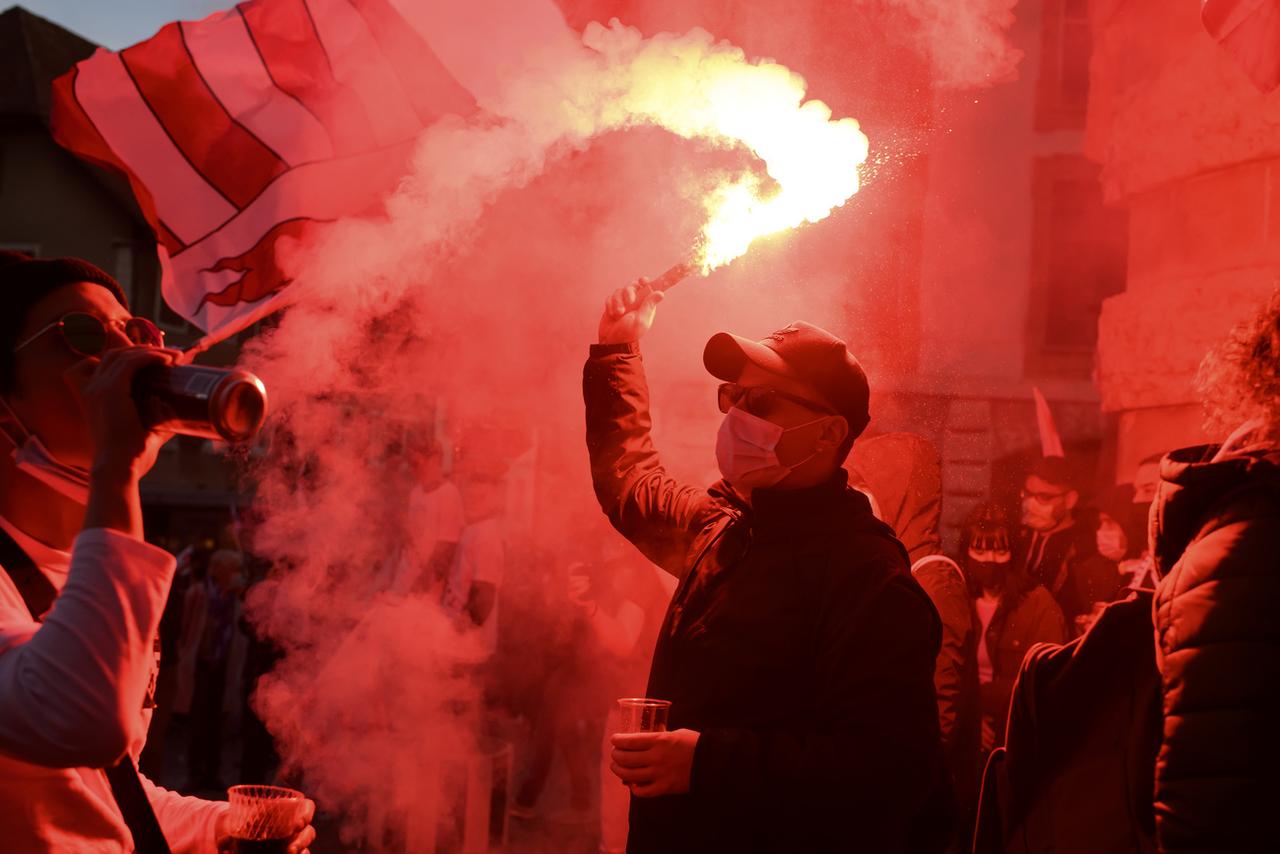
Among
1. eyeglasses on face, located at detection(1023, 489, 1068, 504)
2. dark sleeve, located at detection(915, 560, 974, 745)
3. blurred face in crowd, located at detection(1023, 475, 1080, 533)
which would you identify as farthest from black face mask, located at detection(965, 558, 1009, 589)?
dark sleeve, located at detection(915, 560, 974, 745)

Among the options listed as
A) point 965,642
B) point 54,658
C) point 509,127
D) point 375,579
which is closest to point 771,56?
point 509,127

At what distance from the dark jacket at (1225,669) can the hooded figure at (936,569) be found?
2.78 m

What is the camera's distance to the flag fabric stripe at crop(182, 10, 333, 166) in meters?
6.08

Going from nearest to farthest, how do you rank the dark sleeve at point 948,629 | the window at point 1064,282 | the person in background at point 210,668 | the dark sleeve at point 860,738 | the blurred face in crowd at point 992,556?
the dark sleeve at point 860,738
the dark sleeve at point 948,629
the blurred face in crowd at point 992,556
the person in background at point 210,668
the window at point 1064,282

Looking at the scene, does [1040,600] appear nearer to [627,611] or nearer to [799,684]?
[627,611]

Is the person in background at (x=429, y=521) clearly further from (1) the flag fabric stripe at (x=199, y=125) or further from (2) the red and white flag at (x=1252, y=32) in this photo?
(2) the red and white flag at (x=1252, y=32)

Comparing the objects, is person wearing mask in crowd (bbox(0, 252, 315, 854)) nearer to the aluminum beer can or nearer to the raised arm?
the aluminum beer can

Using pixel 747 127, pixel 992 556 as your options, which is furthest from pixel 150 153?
pixel 992 556

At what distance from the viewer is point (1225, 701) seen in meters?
1.82

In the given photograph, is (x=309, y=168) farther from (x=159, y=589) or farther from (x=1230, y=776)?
(x=1230, y=776)

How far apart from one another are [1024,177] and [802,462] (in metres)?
10.7

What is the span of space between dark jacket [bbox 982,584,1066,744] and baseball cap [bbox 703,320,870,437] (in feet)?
9.96

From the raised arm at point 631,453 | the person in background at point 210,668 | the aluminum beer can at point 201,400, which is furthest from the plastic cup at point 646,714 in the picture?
the person in background at point 210,668

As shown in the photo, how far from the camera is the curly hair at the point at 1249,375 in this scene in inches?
81.4
